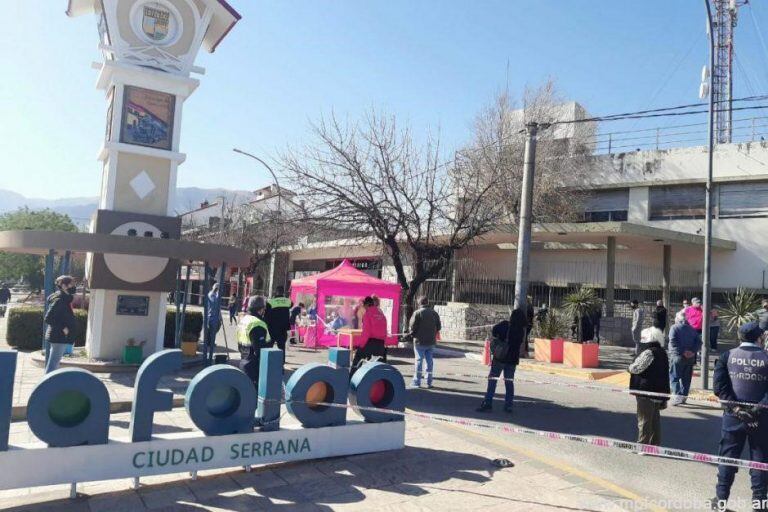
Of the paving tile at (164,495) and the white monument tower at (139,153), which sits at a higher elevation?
the white monument tower at (139,153)

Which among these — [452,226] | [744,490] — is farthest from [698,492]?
[452,226]

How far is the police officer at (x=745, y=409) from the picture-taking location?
4961mm

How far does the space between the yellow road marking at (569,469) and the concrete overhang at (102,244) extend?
585 centimetres

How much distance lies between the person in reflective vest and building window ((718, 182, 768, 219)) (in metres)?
21.0

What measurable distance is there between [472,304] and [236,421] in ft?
58.1

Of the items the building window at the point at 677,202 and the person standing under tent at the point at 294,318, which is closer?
the person standing under tent at the point at 294,318

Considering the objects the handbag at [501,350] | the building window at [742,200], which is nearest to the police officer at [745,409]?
the handbag at [501,350]

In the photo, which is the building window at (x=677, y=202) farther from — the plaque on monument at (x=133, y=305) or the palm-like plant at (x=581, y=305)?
the plaque on monument at (x=133, y=305)

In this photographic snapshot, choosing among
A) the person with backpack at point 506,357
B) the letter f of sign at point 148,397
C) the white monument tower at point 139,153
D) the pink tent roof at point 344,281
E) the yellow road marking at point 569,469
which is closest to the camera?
the letter f of sign at point 148,397

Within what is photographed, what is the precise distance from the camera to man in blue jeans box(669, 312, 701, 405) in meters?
10.4

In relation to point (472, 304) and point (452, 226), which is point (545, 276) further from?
point (452, 226)

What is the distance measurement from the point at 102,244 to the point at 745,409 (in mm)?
9437

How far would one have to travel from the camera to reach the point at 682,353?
34.2ft

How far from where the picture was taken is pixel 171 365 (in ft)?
18.4
